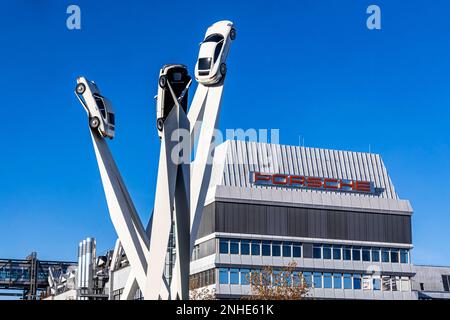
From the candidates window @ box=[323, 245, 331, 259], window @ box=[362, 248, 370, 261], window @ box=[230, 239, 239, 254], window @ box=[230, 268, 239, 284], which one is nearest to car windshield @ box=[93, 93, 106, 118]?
window @ box=[230, 268, 239, 284]

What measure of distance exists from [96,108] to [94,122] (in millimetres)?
752

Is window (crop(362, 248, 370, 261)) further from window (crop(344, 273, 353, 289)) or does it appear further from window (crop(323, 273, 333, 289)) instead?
window (crop(323, 273, 333, 289))

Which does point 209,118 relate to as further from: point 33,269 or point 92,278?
point 33,269

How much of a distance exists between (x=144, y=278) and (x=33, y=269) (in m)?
96.3

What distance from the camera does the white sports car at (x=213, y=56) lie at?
44.4m

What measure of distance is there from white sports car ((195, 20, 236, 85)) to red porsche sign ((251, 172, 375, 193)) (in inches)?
1980

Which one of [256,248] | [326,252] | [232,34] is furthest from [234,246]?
[232,34]

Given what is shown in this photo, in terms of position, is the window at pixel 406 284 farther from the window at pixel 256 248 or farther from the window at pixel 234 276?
the window at pixel 234 276

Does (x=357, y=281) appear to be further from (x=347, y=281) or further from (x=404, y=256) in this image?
(x=404, y=256)
